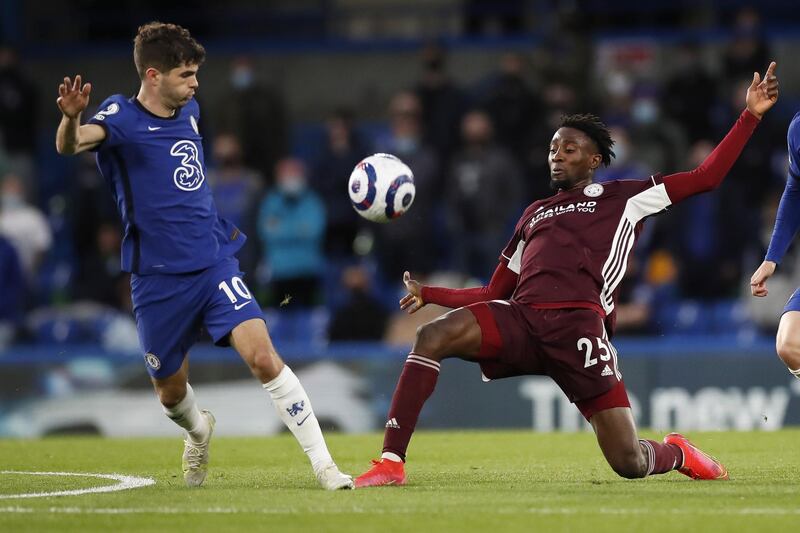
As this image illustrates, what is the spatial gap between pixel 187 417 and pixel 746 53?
10.2 metres

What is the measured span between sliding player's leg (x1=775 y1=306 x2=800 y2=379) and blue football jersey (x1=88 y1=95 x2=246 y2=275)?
125 inches

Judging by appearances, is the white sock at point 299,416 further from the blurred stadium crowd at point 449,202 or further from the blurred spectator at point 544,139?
the blurred spectator at point 544,139

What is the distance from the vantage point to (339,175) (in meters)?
15.9

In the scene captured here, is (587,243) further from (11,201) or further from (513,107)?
(11,201)

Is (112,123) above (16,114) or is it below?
above

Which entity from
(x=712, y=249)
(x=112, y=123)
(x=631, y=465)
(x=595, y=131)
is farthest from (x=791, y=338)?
(x=712, y=249)

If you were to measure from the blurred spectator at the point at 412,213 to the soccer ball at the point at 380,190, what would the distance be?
6570mm

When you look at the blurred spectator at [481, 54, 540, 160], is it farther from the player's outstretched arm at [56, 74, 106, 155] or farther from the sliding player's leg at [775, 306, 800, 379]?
the player's outstretched arm at [56, 74, 106, 155]

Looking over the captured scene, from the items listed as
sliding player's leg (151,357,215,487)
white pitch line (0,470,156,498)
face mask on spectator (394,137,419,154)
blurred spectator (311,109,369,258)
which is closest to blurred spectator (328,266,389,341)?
blurred spectator (311,109,369,258)

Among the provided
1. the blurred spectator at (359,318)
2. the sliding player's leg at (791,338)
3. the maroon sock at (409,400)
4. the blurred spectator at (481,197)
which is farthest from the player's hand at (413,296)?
the blurred spectator at (481,197)

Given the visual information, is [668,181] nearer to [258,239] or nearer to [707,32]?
[258,239]

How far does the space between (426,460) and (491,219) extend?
6.20m

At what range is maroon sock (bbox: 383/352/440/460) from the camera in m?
7.46

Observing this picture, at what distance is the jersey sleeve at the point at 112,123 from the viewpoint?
735cm
